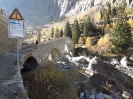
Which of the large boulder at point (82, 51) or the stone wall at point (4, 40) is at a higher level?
the stone wall at point (4, 40)

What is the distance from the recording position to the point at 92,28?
3312 inches

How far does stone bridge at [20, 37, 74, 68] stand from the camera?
1717cm

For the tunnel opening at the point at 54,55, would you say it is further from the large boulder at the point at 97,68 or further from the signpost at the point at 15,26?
the signpost at the point at 15,26

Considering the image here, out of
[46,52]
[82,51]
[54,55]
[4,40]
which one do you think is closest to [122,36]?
[82,51]

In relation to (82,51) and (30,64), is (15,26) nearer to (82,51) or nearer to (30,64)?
(30,64)

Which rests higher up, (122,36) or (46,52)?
(122,36)

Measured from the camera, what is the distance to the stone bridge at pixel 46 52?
56.3 feet

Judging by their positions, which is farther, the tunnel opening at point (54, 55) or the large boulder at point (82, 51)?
the large boulder at point (82, 51)

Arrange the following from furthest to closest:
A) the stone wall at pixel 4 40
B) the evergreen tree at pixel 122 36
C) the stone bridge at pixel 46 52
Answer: the evergreen tree at pixel 122 36 → the stone wall at pixel 4 40 → the stone bridge at pixel 46 52

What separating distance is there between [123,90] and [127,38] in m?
37.1

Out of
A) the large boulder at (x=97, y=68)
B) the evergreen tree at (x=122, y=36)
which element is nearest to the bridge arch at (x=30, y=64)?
the large boulder at (x=97, y=68)

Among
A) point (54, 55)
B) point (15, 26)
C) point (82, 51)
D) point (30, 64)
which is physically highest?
point (15, 26)

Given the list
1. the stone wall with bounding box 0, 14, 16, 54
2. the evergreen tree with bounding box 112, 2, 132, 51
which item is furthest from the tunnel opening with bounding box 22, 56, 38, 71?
the evergreen tree with bounding box 112, 2, 132, 51

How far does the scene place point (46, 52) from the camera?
28.2 meters
